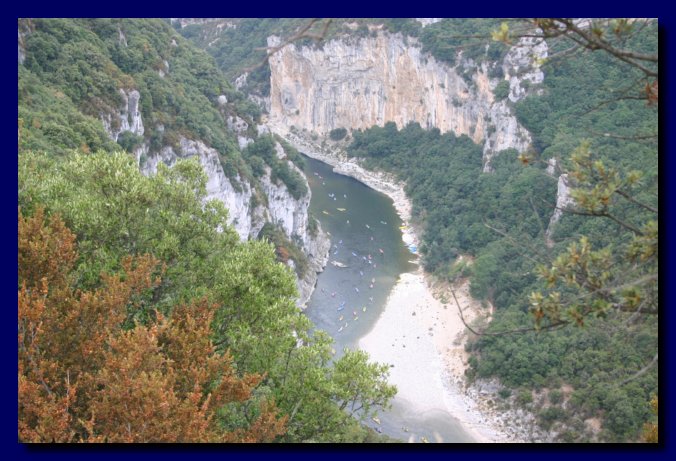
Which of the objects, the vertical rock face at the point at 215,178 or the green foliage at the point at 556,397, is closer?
the green foliage at the point at 556,397

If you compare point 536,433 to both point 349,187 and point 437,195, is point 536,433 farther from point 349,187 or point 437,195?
point 349,187

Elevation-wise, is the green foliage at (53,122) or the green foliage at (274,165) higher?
the green foliage at (53,122)

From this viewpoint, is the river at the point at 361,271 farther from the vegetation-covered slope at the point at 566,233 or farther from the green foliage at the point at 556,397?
the green foliage at the point at 556,397

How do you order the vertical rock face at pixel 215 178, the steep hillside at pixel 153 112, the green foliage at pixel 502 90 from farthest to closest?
the green foliage at pixel 502 90 → the vertical rock face at pixel 215 178 → the steep hillside at pixel 153 112

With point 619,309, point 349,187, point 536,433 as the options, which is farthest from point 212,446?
point 349,187

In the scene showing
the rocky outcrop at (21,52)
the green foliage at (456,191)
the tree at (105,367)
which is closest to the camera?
the tree at (105,367)

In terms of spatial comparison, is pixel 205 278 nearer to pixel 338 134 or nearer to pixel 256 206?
pixel 256 206

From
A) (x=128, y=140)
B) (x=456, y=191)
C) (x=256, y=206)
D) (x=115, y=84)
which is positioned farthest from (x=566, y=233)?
(x=456, y=191)

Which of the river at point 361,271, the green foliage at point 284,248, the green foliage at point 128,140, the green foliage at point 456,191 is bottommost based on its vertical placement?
the river at point 361,271

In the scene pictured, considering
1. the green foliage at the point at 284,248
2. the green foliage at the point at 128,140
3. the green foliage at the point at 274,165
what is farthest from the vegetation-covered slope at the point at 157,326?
the green foliage at the point at 274,165
